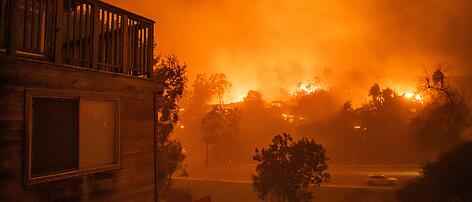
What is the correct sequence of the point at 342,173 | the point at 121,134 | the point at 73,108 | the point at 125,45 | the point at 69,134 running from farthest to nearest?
the point at 342,173 → the point at 125,45 → the point at 121,134 → the point at 73,108 → the point at 69,134

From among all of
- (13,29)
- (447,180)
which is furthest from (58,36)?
(447,180)

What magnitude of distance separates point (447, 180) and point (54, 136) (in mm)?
22913

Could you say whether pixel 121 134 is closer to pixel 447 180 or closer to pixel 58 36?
pixel 58 36

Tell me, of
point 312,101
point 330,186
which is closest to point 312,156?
point 330,186

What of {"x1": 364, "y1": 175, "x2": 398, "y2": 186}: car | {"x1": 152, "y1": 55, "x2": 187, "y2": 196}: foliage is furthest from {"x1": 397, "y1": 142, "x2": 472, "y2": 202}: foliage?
{"x1": 152, "y1": 55, "x2": 187, "y2": 196}: foliage

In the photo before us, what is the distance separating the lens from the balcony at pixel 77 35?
211 inches

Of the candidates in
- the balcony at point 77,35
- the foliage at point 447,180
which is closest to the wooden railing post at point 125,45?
the balcony at point 77,35

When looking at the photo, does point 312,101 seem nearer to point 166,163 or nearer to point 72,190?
point 166,163

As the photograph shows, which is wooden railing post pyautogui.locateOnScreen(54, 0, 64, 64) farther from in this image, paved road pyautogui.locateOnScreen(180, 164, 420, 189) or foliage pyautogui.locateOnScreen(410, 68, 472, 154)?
foliage pyautogui.locateOnScreen(410, 68, 472, 154)

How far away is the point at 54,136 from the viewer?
17.8 feet

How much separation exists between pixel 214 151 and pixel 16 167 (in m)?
55.9

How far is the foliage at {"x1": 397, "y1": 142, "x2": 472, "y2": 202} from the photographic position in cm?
1872

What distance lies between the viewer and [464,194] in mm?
18234

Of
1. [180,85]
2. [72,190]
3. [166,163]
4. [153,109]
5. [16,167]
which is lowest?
[166,163]
